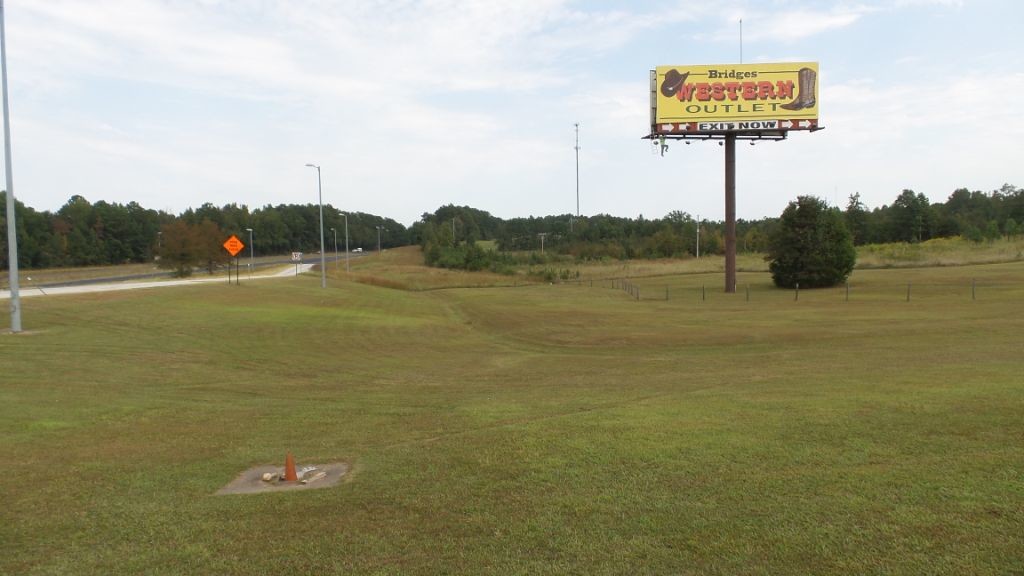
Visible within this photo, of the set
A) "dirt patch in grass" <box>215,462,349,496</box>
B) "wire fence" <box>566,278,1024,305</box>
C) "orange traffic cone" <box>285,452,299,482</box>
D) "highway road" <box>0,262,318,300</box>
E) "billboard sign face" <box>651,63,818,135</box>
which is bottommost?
"wire fence" <box>566,278,1024,305</box>

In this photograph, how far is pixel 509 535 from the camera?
19.7 feet

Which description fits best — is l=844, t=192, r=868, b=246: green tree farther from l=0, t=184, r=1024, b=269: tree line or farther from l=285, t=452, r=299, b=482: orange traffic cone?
l=285, t=452, r=299, b=482: orange traffic cone

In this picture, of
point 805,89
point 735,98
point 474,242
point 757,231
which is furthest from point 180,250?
point 757,231

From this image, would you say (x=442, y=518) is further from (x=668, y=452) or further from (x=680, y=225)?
(x=680, y=225)

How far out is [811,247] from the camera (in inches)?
2151

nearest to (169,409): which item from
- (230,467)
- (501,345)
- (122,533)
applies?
(230,467)

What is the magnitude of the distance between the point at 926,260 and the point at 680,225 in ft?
328

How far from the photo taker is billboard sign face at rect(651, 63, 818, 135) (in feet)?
176

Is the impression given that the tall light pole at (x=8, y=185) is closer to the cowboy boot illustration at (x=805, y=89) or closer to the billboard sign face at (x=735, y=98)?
the billboard sign face at (x=735, y=98)

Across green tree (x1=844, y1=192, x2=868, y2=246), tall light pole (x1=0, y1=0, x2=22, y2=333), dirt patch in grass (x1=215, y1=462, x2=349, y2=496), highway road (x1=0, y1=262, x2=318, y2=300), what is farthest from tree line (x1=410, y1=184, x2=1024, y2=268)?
dirt patch in grass (x1=215, y1=462, x2=349, y2=496)

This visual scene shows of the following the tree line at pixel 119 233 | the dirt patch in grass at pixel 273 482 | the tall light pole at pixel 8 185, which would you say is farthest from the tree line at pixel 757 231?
the dirt patch in grass at pixel 273 482

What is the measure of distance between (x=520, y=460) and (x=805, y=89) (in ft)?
173

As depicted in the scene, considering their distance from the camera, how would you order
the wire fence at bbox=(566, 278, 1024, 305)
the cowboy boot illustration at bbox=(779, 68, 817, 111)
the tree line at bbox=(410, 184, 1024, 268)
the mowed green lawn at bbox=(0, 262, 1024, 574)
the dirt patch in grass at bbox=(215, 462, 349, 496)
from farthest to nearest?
the tree line at bbox=(410, 184, 1024, 268), the cowboy boot illustration at bbox=(779, 68, 817, 111), the wire fence at bbox=(566, 278, 1024, 305), the dirt patch in grass at bbox=(215, 462, 349, 496), the mowed green lawn at bbox=(0, 262, 1024, 574)

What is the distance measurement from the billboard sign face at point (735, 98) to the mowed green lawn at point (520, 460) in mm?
34882
